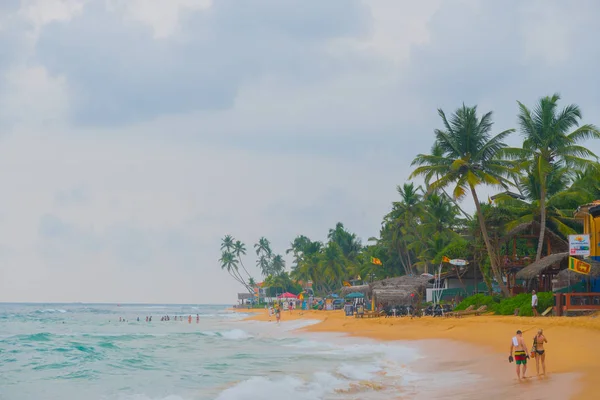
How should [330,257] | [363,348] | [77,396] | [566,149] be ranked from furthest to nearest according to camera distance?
[330,257] → [566,149] → [363,348] → [77,396]

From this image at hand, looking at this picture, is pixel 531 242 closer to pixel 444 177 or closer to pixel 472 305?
pixel 472 305

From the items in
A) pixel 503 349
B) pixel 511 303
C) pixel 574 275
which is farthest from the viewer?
pixel 511 303

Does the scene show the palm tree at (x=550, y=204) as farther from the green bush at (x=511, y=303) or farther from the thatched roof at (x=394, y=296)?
the thatched roof at (x=394, y=296)

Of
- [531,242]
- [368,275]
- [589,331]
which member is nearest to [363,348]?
[589,331]

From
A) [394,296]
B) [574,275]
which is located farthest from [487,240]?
[394,296]

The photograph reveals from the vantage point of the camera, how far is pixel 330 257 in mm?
75938

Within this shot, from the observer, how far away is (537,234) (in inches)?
1283

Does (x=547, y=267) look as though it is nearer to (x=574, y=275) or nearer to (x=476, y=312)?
(x=574, y=275)

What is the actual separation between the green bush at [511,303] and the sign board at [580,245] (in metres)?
2.87

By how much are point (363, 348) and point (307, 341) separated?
6440mm

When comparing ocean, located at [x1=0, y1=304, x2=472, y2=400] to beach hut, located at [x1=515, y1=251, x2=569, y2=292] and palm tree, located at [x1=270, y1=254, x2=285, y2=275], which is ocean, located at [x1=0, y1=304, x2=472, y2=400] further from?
palm tree, located at [x1=270, y1=254, x2=285, y2=275]

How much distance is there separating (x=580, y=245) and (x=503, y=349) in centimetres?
658

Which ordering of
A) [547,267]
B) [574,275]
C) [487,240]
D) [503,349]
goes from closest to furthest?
1. [503,349]
2. [574,275]
3. [547,267]
4. [487,240]

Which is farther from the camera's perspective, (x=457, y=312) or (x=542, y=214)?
(x=457, y=312)
